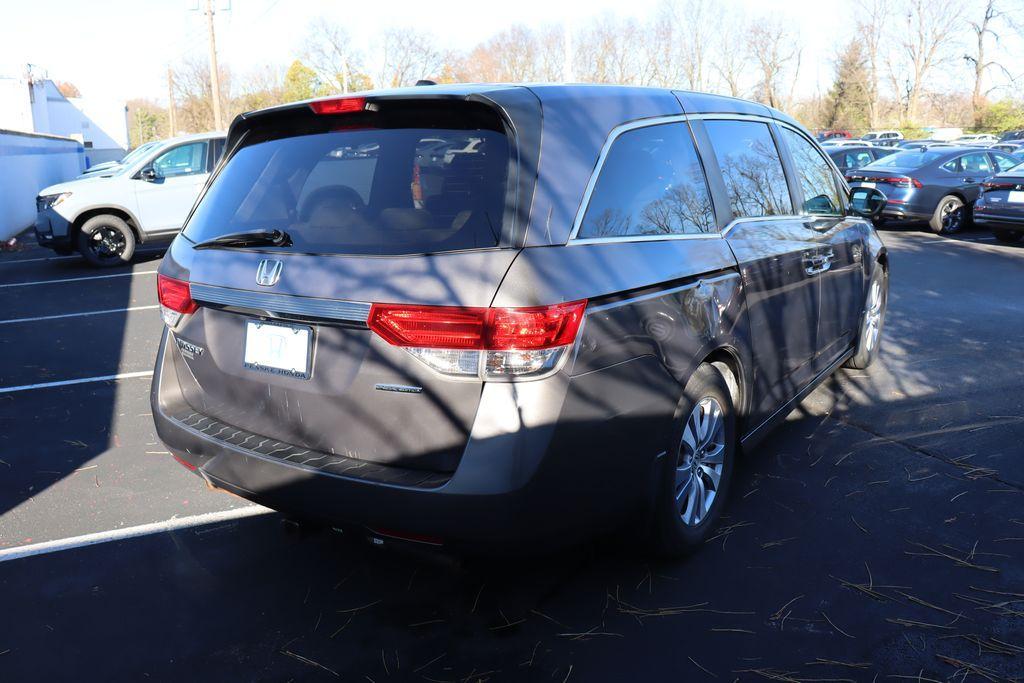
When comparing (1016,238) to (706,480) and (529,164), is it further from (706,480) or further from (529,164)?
(529,164)

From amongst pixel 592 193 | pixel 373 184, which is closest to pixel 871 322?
pixel 592 193

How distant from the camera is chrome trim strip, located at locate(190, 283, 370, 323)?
2520 millimetres

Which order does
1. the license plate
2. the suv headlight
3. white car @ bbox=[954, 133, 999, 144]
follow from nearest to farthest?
the license plate → the suv headlight → white car @ bbox=[954, 133, 999, 144]

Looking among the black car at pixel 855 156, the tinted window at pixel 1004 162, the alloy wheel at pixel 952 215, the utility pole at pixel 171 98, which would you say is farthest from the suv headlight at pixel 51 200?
the utility pole at pixel 171 98

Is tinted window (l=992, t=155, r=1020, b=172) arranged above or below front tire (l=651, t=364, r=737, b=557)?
above

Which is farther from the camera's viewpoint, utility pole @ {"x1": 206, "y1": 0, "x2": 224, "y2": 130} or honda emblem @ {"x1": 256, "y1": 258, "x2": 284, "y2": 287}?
utility pole @ {"x1": 206, "y1": 0, "x2": 224, "y2": 130}

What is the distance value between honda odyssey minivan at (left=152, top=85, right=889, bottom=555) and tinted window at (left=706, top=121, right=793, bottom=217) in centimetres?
13

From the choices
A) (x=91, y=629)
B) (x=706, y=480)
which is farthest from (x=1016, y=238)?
(x=91, y=629)

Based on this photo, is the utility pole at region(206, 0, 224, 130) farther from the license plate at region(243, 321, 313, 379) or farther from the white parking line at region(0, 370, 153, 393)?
the license plate at region(243, 321, 313, 379)

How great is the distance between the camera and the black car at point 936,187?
14.6 m

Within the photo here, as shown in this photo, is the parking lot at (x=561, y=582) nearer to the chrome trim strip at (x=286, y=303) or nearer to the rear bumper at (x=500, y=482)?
the rear bumper at (x=500, y=482)

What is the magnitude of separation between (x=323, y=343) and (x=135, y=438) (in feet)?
9.36

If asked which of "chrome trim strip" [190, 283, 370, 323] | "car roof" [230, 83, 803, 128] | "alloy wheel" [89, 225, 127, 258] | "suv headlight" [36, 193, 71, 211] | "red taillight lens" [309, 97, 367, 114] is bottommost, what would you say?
"alloy wheel" [89, 225, 127, 258]

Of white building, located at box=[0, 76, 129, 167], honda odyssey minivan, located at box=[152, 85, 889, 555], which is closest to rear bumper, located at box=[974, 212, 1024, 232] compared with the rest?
honda odyssey minivan, located at box=[152, 85, 889, 555]
